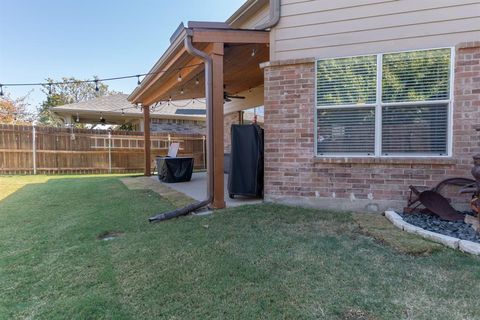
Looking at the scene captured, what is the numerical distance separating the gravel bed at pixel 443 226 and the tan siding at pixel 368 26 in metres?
2.35

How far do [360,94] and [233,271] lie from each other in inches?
129

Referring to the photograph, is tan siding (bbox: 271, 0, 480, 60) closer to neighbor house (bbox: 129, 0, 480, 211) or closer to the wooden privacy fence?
neighbor house (bbox: 129, 0, 480, 211)

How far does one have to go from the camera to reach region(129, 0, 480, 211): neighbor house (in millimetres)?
4113

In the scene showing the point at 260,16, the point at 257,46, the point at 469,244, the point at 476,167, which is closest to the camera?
the point at 469,244

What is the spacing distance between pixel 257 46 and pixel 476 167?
3.77 meters

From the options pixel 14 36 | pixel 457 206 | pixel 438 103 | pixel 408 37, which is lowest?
pixel 457 206

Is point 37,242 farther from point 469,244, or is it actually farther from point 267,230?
point 469,244

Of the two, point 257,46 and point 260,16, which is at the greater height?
point 260,16

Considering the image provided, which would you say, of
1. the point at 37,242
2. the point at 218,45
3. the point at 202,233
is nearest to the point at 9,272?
the point at 37,242

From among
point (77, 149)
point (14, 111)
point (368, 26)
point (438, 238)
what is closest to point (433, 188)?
point (438, 238)

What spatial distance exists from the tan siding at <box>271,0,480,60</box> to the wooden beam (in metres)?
0.22

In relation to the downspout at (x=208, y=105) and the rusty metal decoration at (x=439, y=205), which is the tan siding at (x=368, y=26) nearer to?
the downspout at (x=208, y=105)

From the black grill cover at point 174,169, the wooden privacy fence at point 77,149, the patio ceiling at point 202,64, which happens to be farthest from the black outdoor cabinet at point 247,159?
the wooden privacy fence at point 77,149

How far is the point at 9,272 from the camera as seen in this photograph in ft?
8.98
